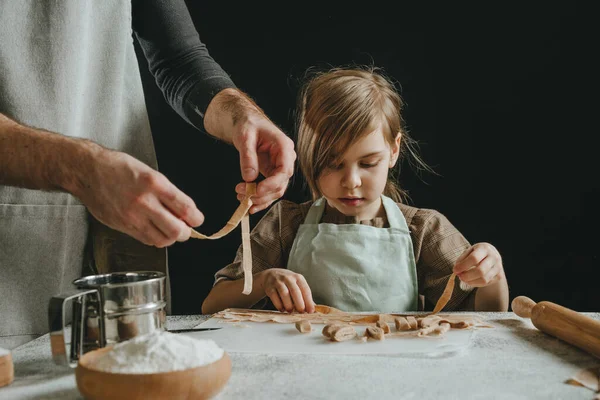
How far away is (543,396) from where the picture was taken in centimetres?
74

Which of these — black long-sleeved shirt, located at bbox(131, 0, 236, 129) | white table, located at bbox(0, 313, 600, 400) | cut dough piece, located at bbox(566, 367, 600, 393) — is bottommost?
cut dough piece, located at bbox(566, 367, 600, 393)

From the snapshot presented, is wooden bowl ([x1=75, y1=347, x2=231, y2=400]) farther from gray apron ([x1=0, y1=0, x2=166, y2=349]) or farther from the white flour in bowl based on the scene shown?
gray apron ([x1=0, y1=0, x2=166, y2=349])

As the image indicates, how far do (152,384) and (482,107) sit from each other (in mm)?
1600

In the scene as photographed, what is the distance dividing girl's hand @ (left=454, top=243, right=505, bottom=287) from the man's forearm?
0.84 m

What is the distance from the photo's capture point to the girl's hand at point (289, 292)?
1346mm

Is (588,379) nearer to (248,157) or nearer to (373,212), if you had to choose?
(248,157)

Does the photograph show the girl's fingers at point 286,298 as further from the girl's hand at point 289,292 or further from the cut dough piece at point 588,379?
the cut dough piece at point 588,379

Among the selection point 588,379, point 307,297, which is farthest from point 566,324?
point 307,297

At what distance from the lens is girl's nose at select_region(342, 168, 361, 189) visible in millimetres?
1579

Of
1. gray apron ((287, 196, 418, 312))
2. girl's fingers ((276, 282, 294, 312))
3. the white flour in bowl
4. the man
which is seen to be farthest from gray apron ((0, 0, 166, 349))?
the white flour in bowl

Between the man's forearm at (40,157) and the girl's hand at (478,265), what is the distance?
0.84 meters

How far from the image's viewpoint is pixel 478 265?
4.45 feet

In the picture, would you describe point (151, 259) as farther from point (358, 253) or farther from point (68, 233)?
point (358, 253)

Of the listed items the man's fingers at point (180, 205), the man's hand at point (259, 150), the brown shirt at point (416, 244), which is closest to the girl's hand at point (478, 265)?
the brown shirt at point (416, 244)
